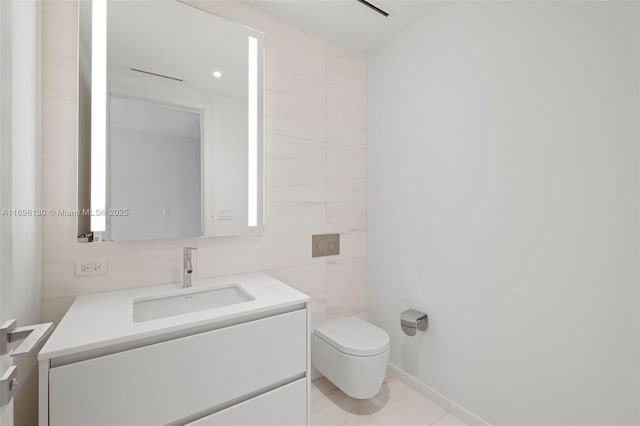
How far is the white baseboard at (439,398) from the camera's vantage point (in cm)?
150

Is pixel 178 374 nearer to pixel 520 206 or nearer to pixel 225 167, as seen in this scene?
pixel 225 167

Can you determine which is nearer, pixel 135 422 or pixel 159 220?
pixel 135 422

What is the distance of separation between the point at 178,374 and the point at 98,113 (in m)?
1.16

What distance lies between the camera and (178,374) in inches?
38.3

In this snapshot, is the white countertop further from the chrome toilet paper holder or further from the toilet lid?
the chrome toilet paper holder

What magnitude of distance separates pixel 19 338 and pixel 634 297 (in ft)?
5.96

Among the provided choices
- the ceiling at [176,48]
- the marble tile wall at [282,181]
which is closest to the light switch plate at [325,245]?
the marble tile wall at [282,181]

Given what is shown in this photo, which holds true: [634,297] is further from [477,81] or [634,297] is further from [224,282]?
[224,282]

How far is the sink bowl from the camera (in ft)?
4.13

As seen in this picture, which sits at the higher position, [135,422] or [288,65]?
[288,65]

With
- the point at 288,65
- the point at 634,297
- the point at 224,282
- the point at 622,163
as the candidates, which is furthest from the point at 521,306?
the point at 288,65

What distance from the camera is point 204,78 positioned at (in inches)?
60.3

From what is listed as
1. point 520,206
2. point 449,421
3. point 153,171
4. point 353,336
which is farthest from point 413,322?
point 153,171

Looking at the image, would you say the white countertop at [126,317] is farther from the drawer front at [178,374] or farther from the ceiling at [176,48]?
the ceiling at [176,48]
